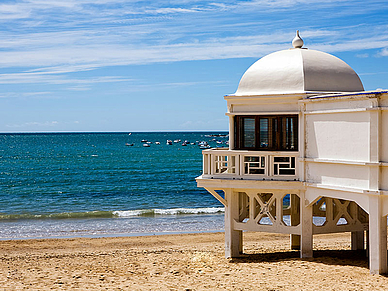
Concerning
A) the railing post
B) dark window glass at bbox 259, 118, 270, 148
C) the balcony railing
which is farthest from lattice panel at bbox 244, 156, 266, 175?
dark window glass at bbox 259, 118, 270, 148

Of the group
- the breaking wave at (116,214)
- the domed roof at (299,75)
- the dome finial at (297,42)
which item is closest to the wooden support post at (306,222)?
the domed roof at (299,75)

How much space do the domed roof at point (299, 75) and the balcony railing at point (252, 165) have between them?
6.29 ft

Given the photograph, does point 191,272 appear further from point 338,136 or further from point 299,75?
point 299,75

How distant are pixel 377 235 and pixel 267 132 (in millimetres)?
4653

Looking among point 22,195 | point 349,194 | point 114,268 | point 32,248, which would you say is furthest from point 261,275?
point 22,195

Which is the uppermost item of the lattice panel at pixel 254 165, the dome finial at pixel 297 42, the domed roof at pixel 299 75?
the dome finial at pixel 297 42

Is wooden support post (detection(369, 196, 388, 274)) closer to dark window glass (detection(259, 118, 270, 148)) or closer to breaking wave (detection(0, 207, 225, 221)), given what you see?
dark window glass (detection(259, 118, 270, 148))

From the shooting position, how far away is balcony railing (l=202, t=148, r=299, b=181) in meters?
14.9

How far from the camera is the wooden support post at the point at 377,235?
41.2 feet

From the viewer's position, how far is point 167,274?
49.9 ft

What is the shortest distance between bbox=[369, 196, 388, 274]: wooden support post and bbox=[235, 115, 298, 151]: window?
11.4 ft

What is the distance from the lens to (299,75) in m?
15.1

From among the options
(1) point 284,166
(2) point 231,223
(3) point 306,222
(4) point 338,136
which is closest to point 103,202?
(2) point 231,223

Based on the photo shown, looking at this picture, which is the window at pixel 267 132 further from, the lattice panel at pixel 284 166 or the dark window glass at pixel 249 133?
the lattice panel at pixel 284 166
